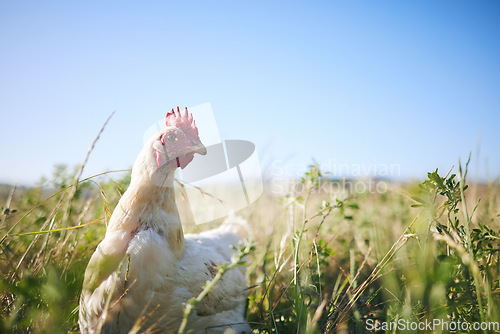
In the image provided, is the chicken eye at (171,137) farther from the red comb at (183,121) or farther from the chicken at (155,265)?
the red comb at (183,121)

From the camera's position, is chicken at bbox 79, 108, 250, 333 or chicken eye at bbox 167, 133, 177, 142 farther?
chicken eye at bbox 167, 133, 177, 142

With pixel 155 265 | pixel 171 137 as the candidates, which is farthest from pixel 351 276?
pixel 171 137

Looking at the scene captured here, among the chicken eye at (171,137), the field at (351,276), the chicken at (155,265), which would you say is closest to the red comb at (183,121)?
the chicken at (155,265)

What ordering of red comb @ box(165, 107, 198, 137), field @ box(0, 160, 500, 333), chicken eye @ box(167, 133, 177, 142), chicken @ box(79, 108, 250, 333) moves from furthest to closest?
red comb @ box(165, 107, 198, 137), chicken eye @ box(167, 133, 177, 142), chicken @ box(79, 108, 250, 333), field @ box(0, 160, 500, 333)

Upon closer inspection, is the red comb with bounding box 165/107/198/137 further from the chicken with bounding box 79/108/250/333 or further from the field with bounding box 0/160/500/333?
the field with bounding box 0/160/500/333

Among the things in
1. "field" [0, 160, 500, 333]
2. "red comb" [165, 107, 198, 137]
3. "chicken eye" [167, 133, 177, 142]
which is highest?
"red comb" [165, 107, 198, 137]

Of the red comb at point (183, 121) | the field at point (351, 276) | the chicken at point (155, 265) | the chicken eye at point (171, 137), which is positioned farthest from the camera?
the red comb at point (183, 121)

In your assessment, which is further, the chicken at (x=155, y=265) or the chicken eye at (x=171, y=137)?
the chicken eye at (x=171, y=137)

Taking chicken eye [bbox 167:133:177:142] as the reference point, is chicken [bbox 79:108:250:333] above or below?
below

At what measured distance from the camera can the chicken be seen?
1.48m

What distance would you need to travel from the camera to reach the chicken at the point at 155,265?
148 cm

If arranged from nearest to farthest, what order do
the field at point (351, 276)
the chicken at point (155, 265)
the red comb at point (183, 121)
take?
the field at point (351, 276) → the chicken at point (155, 265) → the red comb at point (183, 121)

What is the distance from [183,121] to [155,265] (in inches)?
43.6

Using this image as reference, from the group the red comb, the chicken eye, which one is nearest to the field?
the chicken eye
